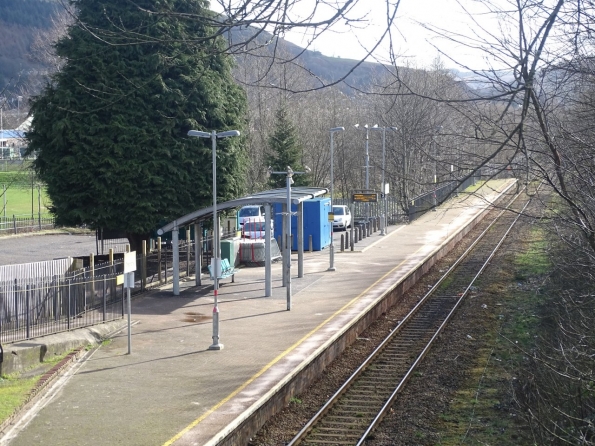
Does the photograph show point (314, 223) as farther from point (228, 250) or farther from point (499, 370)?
point (499, 370)

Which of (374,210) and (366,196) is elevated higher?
(366,196)

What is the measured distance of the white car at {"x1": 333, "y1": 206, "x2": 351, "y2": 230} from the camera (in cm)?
4834

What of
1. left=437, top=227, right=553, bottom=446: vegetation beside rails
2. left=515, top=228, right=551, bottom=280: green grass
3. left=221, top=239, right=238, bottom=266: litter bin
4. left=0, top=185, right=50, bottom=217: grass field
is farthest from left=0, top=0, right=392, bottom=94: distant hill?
left=437, top=227, right=553, bottom=446: vegetation beside rails

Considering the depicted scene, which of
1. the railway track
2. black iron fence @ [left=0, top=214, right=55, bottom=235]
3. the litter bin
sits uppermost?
black iron fence @ [left=0, top=214, right=55, bottom=235]

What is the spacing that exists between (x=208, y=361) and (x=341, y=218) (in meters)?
31.9

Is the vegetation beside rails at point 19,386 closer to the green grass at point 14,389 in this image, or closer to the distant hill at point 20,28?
the green grass at point 14,389

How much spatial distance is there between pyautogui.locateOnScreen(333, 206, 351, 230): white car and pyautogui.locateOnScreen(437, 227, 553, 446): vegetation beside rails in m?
19.2

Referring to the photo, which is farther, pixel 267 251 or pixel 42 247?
pixel 42 247

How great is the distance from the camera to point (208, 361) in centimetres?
1733

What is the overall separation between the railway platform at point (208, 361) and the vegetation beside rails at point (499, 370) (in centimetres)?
317

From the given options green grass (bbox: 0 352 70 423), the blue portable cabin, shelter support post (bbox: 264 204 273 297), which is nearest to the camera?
green grass (bbox: 0 352 70 423)

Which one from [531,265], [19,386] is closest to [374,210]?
[531,265]

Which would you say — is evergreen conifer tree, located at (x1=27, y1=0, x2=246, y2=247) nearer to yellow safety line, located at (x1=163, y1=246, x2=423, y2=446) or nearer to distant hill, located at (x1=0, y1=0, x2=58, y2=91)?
yellow safety line, located at (x1=163, y1=246, x2=423, y2=446)

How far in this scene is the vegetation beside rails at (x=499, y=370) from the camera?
12.8 metres
